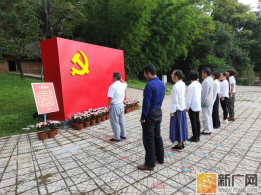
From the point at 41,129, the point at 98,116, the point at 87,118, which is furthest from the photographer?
the point at 98,116

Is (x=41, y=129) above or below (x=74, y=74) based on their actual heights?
below

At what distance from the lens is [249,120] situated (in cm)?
455

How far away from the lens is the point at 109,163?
2.50 meters

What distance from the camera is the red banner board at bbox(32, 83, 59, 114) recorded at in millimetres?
3726

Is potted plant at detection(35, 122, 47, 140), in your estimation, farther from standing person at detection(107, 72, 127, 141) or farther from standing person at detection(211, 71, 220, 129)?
standing person at detection(211, 71, 220, 129)

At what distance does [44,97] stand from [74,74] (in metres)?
1.01

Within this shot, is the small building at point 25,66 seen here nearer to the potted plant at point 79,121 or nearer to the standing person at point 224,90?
the potted plant at point 79,121

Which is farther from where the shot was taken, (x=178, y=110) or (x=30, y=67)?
(x=30, y=67)

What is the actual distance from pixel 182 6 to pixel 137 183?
13221mm

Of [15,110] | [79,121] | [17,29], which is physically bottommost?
[79,121]

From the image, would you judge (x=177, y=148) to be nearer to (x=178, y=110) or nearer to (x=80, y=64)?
(x=178, y=110)

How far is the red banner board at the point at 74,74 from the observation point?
4.19 metres

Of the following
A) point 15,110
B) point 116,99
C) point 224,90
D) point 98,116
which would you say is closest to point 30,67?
point 15,110

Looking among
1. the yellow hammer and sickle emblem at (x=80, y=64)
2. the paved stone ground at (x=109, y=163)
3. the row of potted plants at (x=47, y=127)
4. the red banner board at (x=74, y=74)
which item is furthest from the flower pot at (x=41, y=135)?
the yellow hammer and sickle emblem at (x=80, y=64)
